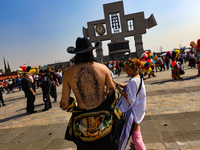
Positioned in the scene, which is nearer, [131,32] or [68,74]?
[68,74]

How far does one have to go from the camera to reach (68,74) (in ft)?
5.93

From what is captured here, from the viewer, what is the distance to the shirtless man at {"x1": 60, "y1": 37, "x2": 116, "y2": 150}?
70.1 inches

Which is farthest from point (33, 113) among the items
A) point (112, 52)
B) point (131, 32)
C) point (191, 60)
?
point (131, 32)

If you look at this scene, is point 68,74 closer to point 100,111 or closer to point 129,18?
point 100,111

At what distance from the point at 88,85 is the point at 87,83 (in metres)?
0.03

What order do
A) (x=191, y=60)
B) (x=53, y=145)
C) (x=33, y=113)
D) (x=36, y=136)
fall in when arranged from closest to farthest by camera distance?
(x=53, y=145), (x=36, y=136), (x=33, y=113), (x=191, y=60)

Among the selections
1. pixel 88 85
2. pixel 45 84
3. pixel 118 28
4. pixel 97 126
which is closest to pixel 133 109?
pixel 97 126

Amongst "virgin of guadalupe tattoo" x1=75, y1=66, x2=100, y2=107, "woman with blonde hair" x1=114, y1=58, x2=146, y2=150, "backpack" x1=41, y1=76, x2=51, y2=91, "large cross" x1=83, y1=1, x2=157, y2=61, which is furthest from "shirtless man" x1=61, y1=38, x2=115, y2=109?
"large cross" x1=83, y1=1, x2=157, y2=61

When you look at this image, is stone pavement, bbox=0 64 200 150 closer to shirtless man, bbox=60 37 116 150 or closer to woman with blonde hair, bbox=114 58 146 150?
woman with blonde hair, bbox=114 58 146 150

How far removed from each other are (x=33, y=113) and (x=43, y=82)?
4.79 feet

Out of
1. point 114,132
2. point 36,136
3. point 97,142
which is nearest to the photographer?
point 97,142

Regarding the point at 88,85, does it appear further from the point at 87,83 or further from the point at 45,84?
the point at 45,84

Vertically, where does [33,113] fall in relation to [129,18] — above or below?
below

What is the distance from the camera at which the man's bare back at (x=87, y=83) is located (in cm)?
178
